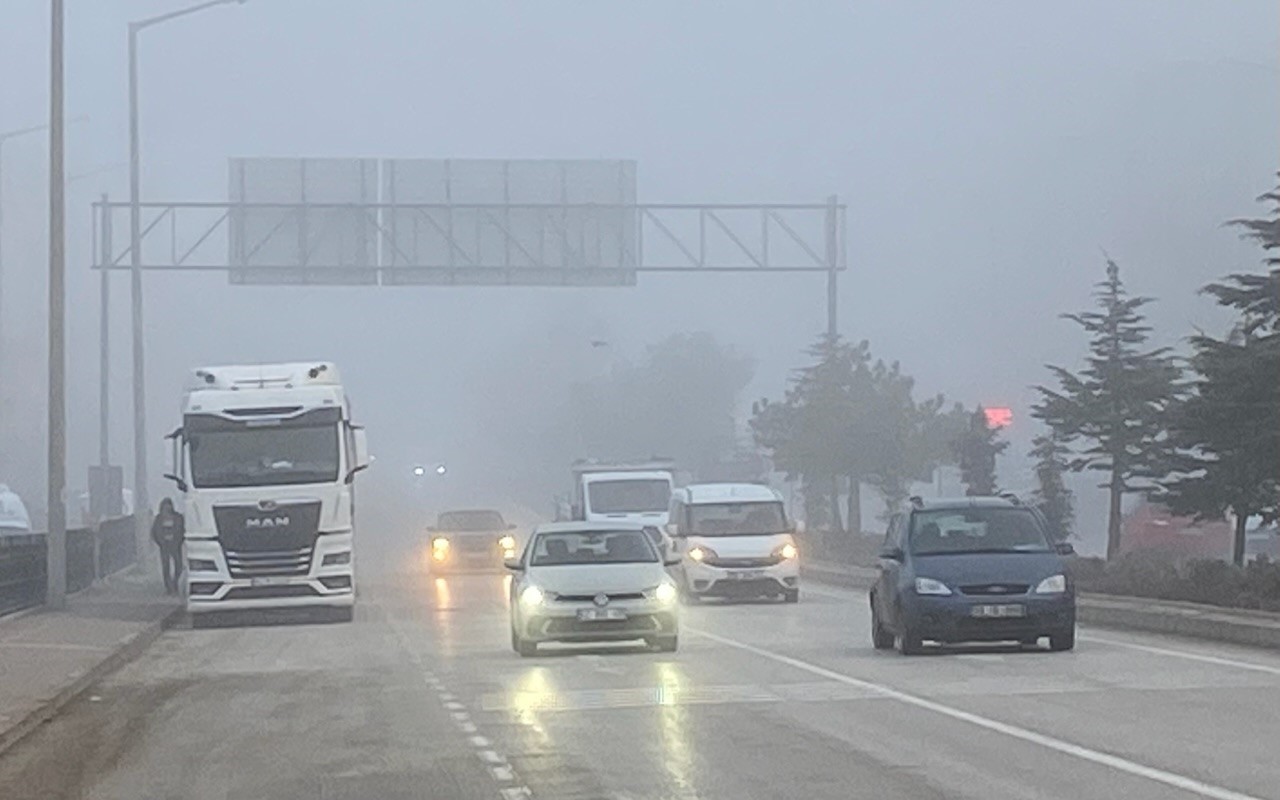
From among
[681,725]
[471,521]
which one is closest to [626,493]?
[471,521]

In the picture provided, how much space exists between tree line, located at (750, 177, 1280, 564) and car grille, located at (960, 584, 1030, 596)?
14.7 m

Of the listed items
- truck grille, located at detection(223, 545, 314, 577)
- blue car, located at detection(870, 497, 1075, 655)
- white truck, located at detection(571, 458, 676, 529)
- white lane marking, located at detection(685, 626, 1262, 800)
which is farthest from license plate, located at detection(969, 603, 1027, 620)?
white truck, located at detection(571, 458, 676, 529)

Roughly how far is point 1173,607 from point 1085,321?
772 inches

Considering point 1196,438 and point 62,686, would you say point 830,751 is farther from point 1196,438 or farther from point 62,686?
point 1196,438

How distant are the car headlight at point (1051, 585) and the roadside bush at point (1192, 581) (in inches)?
206

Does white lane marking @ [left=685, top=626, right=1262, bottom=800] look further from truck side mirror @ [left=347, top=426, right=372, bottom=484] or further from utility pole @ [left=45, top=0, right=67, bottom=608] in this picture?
utility pole @ [left=45, top=0, right=67, bottom=608]

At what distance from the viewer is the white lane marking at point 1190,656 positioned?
74.4ft

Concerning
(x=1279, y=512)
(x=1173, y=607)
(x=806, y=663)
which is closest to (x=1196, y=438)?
(x=1279, y=512)

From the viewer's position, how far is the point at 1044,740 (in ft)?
53.0

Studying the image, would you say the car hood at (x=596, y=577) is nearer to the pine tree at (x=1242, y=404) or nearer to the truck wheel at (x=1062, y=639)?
the truck wheel at (x=1062, y=639)

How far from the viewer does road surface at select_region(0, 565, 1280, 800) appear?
1423 centimetres

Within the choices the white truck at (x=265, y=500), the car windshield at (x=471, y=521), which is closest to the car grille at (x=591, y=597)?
the white truck at (x=265, y=500)

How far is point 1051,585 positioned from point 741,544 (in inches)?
588

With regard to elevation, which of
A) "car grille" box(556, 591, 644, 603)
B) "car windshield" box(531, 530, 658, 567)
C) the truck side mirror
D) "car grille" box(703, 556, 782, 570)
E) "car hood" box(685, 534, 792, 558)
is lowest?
"car grille" box(703, 556, 782, 570)
